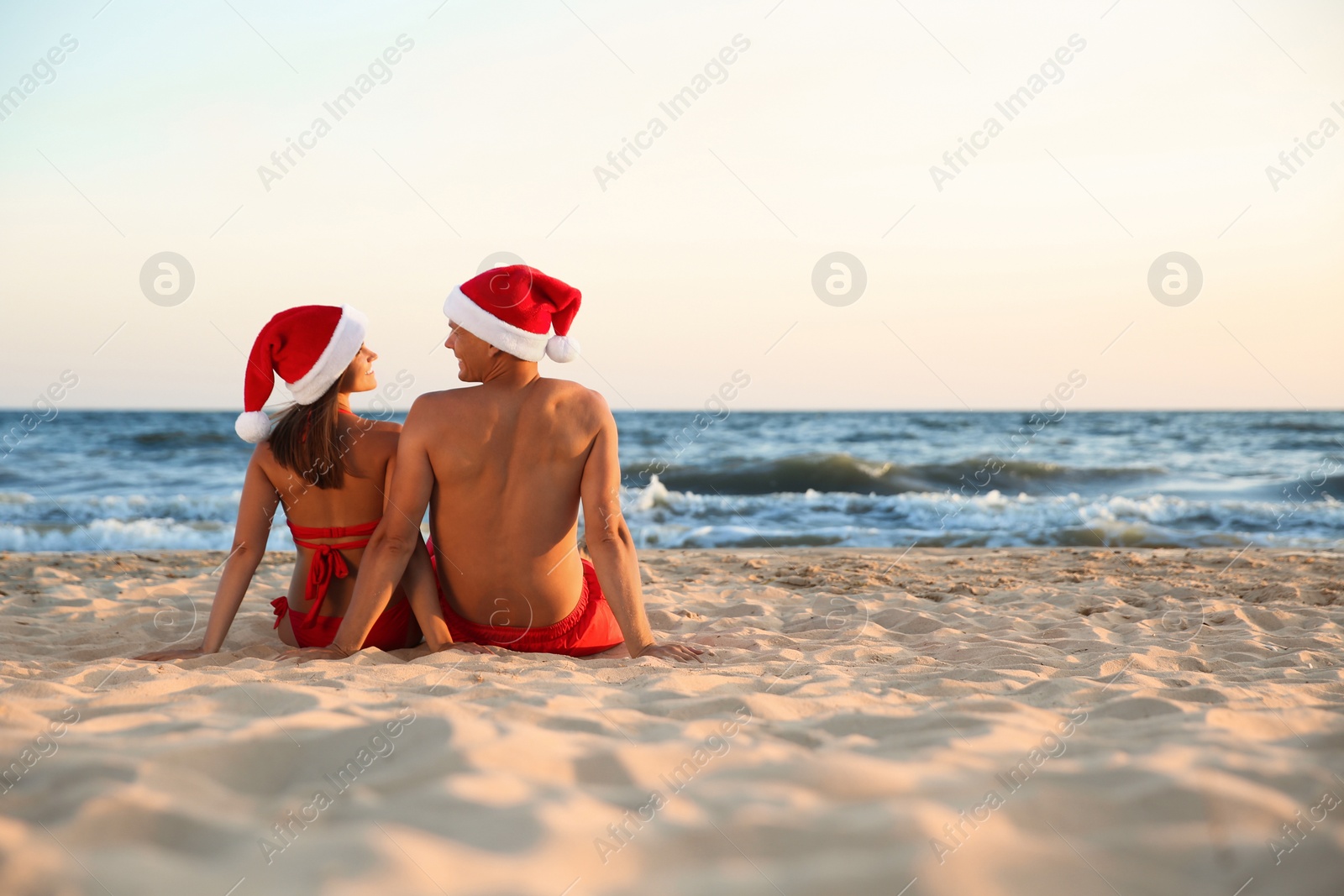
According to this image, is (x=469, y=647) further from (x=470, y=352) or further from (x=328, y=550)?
(x=470, y=352)

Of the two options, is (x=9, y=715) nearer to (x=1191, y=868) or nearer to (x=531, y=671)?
(x=531, y=671)

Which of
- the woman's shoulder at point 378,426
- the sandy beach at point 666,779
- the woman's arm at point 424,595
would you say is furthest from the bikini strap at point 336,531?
the sandy beach at point 666,779

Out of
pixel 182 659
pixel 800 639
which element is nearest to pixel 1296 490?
pixel 800 639

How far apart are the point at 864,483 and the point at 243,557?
11860 mm

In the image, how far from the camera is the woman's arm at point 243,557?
3.23 meters

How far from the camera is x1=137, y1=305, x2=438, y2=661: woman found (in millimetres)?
3189

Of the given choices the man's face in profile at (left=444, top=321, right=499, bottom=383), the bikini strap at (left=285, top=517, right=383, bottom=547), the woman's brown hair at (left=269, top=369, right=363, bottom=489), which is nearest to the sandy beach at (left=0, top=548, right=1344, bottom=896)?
the bikini strap at (left=285, top=517, right=383, bottom=547)

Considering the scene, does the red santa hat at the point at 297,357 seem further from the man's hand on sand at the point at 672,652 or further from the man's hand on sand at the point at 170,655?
the man's hand on sand at the point at 672,652

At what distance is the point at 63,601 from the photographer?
466cm

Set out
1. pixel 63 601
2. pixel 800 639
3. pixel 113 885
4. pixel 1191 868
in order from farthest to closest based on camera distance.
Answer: pixel 63 601 < pixel 800 639 < pixel 1191 868 < pixel 113 885

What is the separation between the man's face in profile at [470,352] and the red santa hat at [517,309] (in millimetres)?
30

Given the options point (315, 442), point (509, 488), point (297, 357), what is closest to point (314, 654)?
point (315, 442)

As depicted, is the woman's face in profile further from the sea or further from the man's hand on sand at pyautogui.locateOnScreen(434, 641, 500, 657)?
the sea

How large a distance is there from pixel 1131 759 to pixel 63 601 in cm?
498
